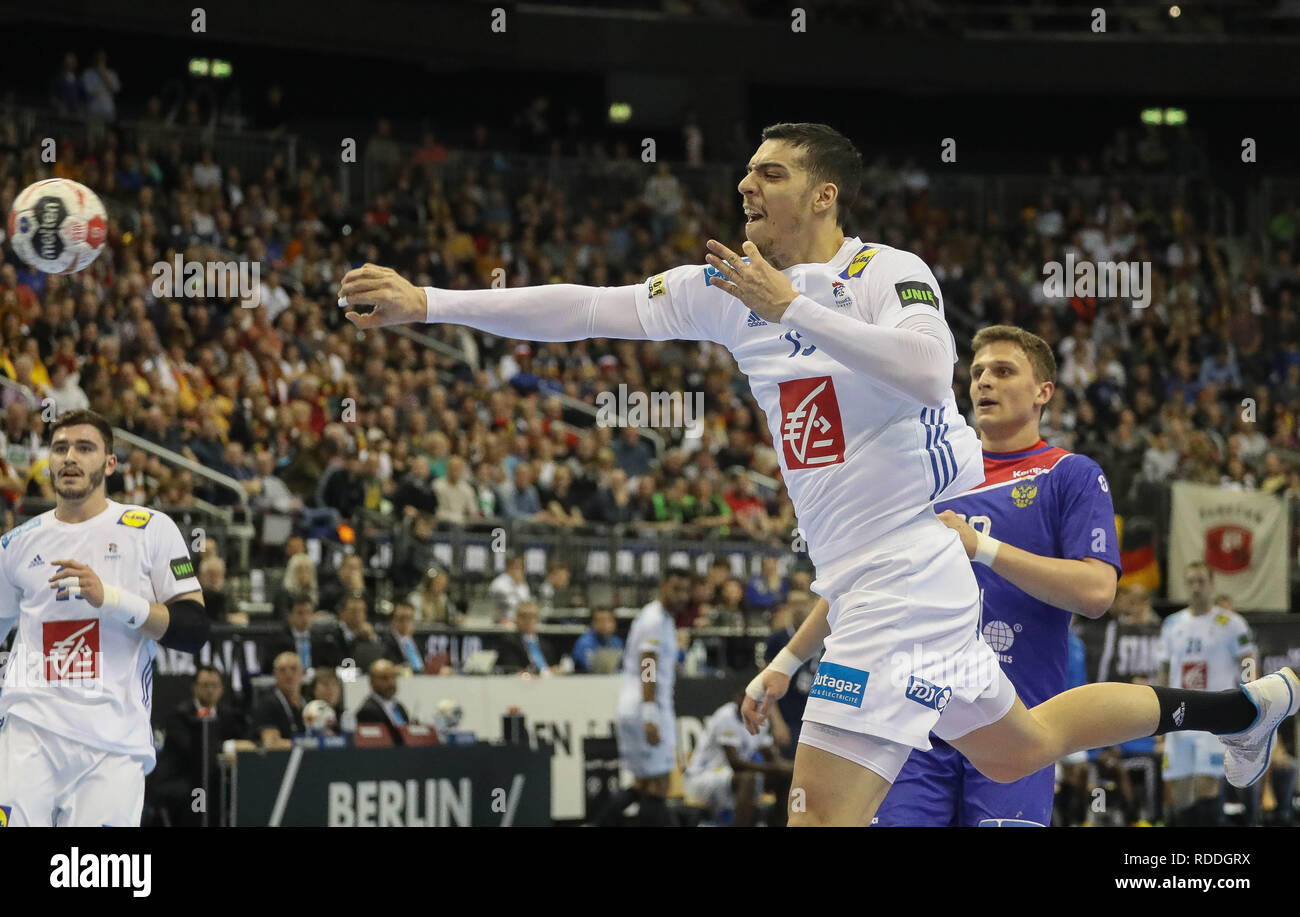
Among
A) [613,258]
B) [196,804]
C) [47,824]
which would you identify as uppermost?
[613,258]

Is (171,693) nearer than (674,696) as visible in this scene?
Yes

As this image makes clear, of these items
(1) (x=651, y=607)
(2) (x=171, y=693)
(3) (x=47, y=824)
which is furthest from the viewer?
(1) (x=651, y=607)

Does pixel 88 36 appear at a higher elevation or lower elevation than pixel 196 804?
higher

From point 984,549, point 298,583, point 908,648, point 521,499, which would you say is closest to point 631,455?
point 521,499

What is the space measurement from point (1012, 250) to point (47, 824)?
22782 millimetres

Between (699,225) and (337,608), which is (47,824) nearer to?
(337,608)

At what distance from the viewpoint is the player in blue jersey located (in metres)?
6.07

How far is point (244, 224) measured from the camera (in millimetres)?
21062

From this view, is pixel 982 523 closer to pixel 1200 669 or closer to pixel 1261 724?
pixel 1261 724

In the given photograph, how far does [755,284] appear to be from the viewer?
16.8 feet

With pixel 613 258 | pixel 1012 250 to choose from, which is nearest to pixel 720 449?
pixel 613 258

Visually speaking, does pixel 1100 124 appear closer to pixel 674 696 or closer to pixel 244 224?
pixel 244 224

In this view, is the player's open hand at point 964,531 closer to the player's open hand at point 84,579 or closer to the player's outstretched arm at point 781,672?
the player's outstretched arm at point 781,672

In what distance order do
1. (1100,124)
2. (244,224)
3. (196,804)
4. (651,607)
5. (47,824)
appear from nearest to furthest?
(47,824) → (196,804) → (651,607) → (244,224) → (1100,124)
